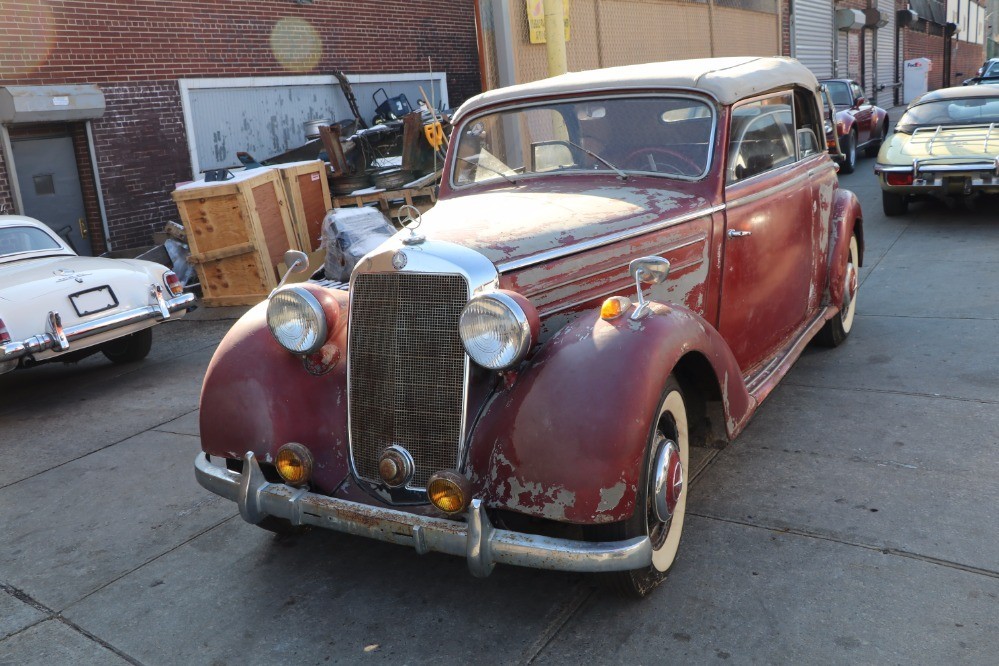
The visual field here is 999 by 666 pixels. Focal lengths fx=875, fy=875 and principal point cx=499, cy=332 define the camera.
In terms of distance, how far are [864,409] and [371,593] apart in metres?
2.95

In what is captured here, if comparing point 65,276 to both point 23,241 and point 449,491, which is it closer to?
point 23,241

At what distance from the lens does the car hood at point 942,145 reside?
9.57 meters

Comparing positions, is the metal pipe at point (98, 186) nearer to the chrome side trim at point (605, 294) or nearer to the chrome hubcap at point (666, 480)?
the chrome side trim at point (605, 294)

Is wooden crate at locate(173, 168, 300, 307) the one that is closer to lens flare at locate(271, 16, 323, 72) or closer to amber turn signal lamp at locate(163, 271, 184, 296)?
amber turn signal lamp at locate(163, 271, 184, 296)

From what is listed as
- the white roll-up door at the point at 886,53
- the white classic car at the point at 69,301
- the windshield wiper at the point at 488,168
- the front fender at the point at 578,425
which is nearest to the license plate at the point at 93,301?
the white classic car at the point at 69,301

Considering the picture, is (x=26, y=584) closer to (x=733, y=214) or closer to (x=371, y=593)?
(x=371, y=593)

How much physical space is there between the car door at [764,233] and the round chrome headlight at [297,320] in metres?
1.93

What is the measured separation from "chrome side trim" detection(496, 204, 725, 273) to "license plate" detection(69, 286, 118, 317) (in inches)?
170

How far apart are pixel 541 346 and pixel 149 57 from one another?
31.9 ft

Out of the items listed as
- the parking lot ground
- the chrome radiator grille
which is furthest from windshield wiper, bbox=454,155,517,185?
the parking lot ground

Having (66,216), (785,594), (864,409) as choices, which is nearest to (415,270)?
(785,594)

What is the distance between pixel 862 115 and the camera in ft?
52.4

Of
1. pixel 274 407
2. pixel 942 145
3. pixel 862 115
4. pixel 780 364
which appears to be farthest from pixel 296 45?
pixel 274 407

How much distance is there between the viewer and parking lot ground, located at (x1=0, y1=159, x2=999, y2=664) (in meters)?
2.89
